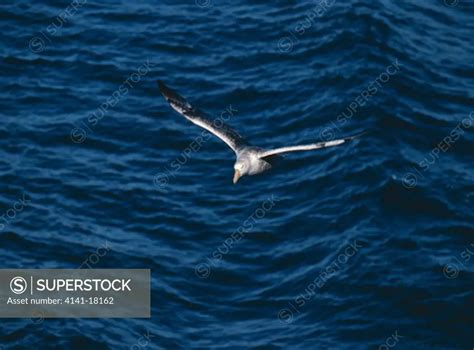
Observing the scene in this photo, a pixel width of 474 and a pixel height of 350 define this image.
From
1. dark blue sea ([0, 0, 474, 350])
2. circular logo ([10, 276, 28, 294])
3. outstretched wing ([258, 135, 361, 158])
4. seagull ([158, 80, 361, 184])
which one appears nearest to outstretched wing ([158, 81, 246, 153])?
seagull ([158, 80, 361, 184])

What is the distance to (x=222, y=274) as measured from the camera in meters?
42.4

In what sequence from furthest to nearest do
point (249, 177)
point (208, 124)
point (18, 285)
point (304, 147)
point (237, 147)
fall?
point (249, 177) < point (18, 285) < point (208, 124) < point (237, 147) < point (304, 147)

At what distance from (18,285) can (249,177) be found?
25.1 feet

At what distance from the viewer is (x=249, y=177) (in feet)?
146

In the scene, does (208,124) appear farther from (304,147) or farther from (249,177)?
(249,177)

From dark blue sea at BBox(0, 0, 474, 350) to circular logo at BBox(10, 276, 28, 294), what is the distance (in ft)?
1.90

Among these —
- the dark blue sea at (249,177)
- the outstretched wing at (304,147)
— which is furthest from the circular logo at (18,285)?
the outstretched wing at (304,147)

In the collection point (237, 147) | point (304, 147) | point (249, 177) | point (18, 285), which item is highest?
point (304, 147)

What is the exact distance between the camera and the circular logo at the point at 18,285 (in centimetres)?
4094

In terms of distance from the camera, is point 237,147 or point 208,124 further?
point 208,124

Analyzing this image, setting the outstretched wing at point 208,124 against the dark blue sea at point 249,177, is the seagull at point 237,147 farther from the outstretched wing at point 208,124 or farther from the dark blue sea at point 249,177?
the dark blue sea at point 249,177

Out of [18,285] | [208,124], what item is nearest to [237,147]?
[208,124]

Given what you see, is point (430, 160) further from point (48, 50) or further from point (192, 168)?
point (48, 50)

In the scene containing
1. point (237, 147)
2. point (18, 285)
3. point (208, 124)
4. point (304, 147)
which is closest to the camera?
point (304, 147)
